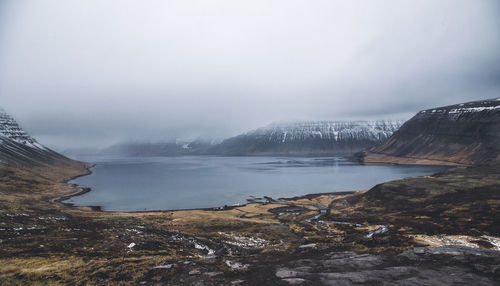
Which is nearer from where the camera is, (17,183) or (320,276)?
(320,276)

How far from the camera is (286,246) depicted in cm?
3866

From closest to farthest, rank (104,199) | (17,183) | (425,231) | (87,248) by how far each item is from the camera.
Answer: (87,248)
(425,231)
(104,199)
(17,183)

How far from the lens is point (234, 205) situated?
96.2 meters

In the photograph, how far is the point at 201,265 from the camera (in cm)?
2512

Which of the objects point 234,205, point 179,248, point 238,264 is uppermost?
point 238,264

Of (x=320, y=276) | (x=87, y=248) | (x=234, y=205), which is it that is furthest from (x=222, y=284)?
(x=234, y=205)

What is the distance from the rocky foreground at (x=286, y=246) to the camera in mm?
21953

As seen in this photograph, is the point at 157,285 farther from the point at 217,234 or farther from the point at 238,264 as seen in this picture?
the point at 217,234

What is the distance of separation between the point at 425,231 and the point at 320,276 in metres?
38.0

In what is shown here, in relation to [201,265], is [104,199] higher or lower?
lower

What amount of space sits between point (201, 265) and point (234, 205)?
7191 cm

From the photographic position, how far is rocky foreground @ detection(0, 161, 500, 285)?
22.0 metres

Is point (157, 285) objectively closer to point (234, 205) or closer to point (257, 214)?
point (257, 214)

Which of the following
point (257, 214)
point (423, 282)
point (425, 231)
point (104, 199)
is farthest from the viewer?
point (104, 199)
